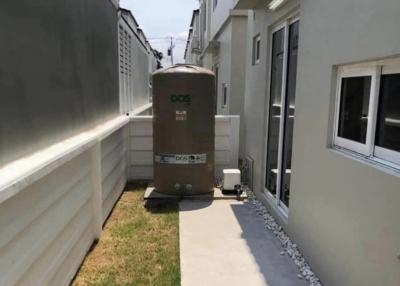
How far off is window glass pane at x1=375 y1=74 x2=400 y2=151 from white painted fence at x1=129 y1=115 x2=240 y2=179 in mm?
4508

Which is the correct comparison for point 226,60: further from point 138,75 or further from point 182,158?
point 182,158

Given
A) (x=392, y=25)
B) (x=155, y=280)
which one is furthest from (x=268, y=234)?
(x=392, y=25)

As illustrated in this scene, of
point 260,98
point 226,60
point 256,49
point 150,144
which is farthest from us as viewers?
point 226,60

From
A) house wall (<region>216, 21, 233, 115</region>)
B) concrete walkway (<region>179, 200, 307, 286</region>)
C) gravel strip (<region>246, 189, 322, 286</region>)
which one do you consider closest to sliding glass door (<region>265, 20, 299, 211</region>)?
gravel strip (<region>246, 189, 322, 286</region>)

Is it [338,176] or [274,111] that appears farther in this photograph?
[274,111]

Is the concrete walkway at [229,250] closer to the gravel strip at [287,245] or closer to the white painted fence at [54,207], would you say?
the gravel strip at [287,245]

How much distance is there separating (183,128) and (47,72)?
3.24 meters

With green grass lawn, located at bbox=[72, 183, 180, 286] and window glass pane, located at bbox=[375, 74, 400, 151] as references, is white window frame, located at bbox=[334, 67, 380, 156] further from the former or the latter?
green grass lawn, located at bbox=[72, 183, 180, 286]

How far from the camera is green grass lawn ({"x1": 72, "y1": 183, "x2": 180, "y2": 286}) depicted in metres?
3.44

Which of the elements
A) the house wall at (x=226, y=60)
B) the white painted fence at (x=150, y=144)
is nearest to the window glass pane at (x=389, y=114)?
the white painted fence at (x=150, y=144)

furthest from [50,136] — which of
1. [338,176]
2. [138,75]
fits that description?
[138,75]

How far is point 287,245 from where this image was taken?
13.6ft

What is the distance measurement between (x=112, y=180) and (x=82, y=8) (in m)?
2.57

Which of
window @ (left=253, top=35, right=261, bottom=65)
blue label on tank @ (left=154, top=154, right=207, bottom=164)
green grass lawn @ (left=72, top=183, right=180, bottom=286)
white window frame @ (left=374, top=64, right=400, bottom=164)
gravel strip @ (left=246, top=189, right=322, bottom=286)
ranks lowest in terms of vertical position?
green grass lawn @ (left=72, top=183, right=180, bottom=286)
